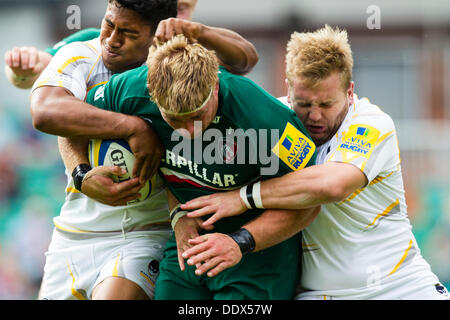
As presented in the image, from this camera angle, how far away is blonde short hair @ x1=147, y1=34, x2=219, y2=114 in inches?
113

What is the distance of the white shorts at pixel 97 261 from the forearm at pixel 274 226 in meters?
0.74

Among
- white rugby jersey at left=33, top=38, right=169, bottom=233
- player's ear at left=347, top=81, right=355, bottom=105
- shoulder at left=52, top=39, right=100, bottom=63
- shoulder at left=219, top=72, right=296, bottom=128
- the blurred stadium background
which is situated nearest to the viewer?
shoulder at left=219, top=72, right=296, bottom=128

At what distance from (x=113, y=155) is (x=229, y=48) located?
0.91 metres

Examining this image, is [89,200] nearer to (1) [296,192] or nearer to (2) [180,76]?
(2) [180,76]

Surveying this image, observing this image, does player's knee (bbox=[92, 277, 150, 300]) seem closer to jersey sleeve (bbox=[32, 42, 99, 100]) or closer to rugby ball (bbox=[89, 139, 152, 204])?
rugby ball (bbox=[89, 139, 152, 204])

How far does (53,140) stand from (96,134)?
721cm

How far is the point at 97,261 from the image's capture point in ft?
12.2

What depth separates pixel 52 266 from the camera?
394 cm

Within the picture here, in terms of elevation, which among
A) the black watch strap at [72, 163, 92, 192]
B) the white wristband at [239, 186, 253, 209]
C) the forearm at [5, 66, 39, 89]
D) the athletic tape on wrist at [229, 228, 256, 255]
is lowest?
the athletic tape on wrist at [229, 228, 256, 255]

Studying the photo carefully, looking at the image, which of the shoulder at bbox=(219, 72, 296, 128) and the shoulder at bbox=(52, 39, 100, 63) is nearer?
the shoulder at bbox=(219, 72, 296, 128)

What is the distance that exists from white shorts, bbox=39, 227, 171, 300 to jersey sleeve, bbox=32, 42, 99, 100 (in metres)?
0.92

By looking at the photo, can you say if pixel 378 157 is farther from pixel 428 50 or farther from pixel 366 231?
pixel 428 50

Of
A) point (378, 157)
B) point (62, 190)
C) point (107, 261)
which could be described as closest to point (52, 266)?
point (107, 261)

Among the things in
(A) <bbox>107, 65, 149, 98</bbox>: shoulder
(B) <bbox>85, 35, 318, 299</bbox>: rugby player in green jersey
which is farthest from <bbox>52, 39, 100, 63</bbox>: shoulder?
(A) <bbox>107, 65, 149, 98</bbox>: shoulder
